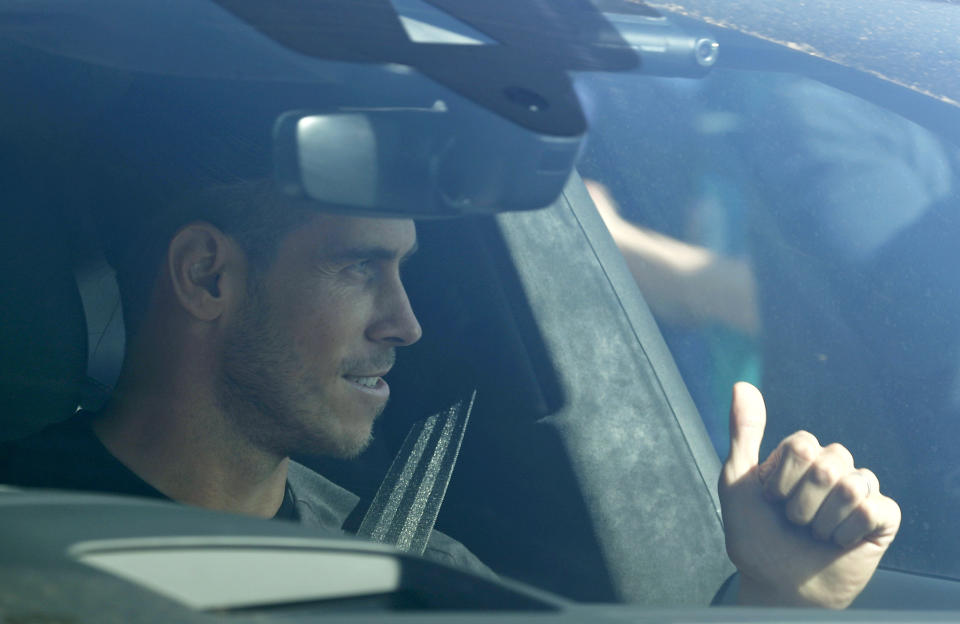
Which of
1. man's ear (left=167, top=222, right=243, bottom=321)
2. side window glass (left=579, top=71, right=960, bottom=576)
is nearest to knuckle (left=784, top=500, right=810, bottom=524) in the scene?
side window glass (left=579, top=71, right=960, bottom=576)

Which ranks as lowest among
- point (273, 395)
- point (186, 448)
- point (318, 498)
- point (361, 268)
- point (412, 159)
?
point (318, 498)

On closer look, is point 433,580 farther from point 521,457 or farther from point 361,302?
point 521,457

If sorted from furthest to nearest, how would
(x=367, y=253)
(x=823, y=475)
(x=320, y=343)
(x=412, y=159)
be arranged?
(x=320, y=343) < (x=367, y=253) < (x=823, y=475) < (x=412, y=159)

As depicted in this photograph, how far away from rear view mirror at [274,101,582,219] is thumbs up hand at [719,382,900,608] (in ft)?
1.57

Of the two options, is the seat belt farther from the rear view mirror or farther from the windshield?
the rear view mirror

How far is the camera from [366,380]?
177cm

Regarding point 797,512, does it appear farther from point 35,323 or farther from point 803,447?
point 35,323

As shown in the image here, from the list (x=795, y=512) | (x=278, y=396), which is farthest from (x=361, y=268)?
(x=795, y=512)

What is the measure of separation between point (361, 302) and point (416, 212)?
0.91 ft

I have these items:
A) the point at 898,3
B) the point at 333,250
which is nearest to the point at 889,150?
the point at 898,3

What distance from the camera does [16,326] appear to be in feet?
5.53

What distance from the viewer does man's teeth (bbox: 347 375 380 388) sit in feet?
5.79

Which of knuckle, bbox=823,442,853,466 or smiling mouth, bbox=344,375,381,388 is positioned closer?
knuckle, bbox=823,442,853,466

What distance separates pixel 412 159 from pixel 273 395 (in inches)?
22.7
